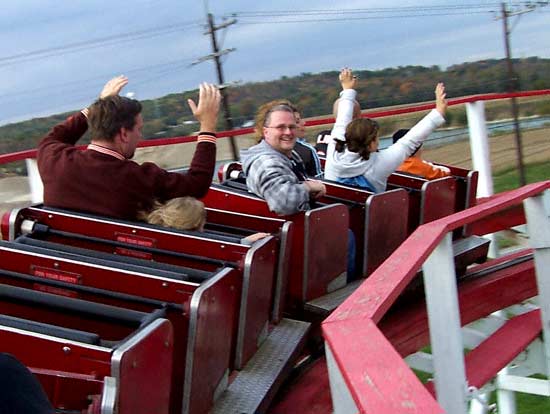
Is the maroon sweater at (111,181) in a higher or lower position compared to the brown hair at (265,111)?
lower

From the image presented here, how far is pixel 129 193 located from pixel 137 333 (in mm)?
1079

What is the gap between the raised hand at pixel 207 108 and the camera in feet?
9.64

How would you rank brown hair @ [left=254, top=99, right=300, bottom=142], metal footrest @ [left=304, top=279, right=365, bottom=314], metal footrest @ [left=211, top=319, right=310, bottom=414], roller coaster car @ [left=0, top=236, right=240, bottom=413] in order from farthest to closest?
brown hair @ [left=254, top=99, right=300, bottom=142] < metal footrest @ [left=304, top=279, right=365, bottom=314] < metal footrest @ [left=211, top=319, right=310, bottom=414] < roller coaster car @ [left=0, top=236, right=240, bottom=413]

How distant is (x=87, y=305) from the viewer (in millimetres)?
2059

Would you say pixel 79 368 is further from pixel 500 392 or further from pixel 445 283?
pixel 500 392

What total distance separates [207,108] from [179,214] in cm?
47

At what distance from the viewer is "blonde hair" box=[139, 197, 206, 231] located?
2740mm

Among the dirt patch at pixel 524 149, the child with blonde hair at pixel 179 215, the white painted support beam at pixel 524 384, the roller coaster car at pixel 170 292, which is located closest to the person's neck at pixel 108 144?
the child with blonde hair at pixel 179 215

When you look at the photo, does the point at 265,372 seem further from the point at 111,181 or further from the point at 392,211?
the point at 392,211

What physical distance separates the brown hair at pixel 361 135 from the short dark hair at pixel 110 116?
4.60ft

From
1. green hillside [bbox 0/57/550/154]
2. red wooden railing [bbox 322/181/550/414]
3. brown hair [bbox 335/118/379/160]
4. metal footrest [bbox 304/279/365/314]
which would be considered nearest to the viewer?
red wooden railing [bbox 322/181/550/414]

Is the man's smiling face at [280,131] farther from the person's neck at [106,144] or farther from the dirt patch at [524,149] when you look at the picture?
the dirt patch at [524,149]

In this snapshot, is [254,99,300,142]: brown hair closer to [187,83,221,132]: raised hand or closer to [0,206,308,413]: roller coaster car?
[187,83,221,132]: raised hand

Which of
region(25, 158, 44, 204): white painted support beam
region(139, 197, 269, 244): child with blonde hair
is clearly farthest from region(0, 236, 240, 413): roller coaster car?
region(25, 158, 44, 204): white painted support beam
